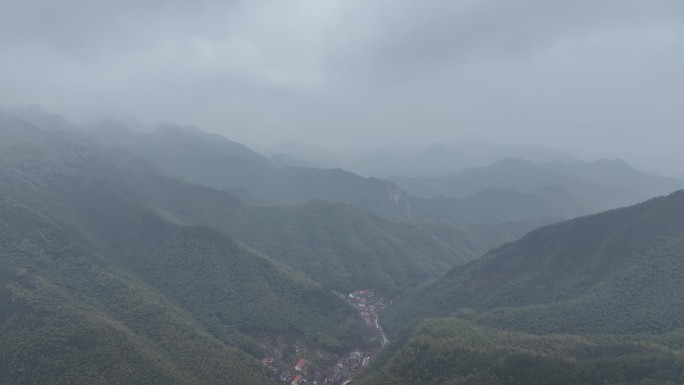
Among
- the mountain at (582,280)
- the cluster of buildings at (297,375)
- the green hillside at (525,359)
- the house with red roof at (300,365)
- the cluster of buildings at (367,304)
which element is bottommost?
the cluster of buildings at (297,375)

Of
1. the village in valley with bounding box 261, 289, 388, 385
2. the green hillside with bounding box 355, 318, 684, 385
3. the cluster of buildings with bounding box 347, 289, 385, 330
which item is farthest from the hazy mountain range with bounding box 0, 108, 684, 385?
the cluster of buildings with bounding box 347, 289, 385, 330

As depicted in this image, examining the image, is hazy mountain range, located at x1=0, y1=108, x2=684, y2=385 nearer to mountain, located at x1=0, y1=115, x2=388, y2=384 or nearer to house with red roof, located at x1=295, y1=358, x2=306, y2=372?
mountain, located at x1=0, y1=115, x2=388, y2=384

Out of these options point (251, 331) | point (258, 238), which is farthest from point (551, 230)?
point (258, 238)

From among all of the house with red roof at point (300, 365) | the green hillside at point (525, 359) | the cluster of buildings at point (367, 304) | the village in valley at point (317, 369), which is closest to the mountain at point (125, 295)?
the village in valley at point (317, 369)

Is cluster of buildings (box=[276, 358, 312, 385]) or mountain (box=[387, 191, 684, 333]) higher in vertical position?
mountain (box=[387, 191, 684, 333])

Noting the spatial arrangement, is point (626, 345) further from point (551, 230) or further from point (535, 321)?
point (551, 230)

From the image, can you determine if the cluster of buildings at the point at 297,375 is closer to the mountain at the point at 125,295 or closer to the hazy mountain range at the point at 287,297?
the hazy mountain range at the point at 287,297

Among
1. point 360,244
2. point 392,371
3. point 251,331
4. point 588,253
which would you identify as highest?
point 588,253
